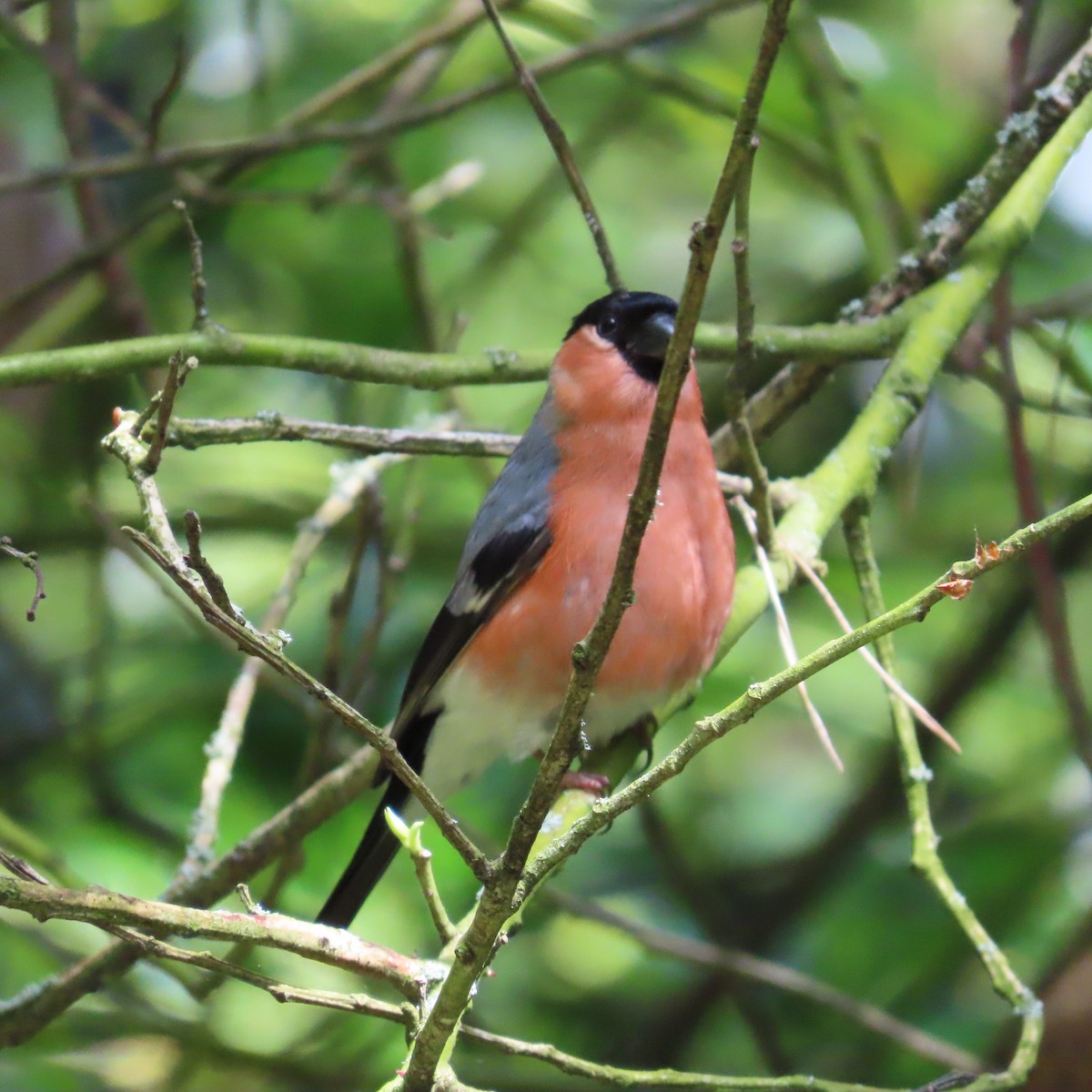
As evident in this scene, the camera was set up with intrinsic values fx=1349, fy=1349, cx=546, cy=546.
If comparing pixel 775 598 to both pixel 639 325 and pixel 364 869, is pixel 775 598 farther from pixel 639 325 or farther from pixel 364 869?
pixel 364 869

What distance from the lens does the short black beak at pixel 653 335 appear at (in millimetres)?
3264

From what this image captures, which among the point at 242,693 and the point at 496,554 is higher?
the point at 496,554

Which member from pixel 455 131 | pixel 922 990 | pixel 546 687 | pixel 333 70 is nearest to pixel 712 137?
pixel 455 131

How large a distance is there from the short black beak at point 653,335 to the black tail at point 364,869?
121 centimetres

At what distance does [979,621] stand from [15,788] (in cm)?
312

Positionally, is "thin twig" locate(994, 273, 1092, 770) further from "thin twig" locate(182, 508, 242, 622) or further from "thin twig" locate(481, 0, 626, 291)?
"thin twig" locate(182, 508, 242, 622)

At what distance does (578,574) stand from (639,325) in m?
0.68

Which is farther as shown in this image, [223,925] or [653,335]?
[653,335]

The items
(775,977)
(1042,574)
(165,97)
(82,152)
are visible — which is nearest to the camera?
(165,97)

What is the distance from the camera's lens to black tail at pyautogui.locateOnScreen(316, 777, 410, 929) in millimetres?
3305

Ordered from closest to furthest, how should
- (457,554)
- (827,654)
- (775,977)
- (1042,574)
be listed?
(827,654) < (1042,574) < (775,977) < (457,554)

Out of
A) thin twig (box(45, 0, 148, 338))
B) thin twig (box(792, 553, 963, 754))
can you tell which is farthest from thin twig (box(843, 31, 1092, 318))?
thin twig (box(45, 0, 148, 338))

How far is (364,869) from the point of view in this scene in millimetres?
3324

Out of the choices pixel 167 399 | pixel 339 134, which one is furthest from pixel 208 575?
pixel 339 134
